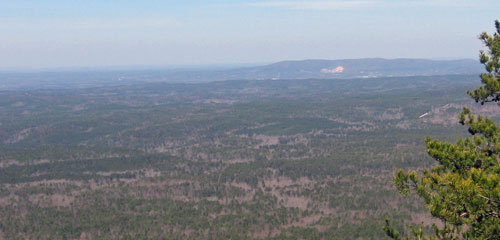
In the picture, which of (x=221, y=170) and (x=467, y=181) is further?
(x=221, y=170)

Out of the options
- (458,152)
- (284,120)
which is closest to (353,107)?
(284,120)

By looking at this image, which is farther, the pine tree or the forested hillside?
the forested hillside

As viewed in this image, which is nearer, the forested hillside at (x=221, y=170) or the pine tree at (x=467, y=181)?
the pine tree at (x=467, y=181)

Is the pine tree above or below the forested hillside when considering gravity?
above

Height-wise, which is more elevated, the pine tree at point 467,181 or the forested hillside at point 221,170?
the pine tree at point 467,181

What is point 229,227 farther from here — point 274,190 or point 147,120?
point 147,120
